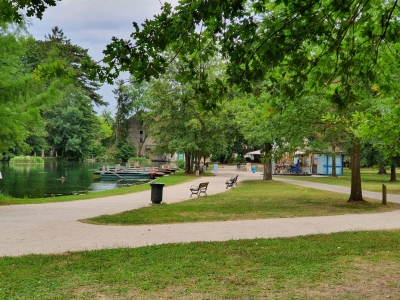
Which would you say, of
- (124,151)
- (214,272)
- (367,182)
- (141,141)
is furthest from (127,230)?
(141,141)

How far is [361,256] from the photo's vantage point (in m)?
7.28

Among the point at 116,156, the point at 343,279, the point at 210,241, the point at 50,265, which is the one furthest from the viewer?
the point at 116,156

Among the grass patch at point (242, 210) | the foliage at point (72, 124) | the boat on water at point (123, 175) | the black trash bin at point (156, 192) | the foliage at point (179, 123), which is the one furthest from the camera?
the foliage at point (72, 124)

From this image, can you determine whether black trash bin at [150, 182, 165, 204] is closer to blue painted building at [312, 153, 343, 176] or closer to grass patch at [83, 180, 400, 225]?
grass patch at [83, 180, 400, 225]

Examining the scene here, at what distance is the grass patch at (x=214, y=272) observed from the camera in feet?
16.9

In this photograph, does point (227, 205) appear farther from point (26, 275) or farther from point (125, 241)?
point (26, 275)

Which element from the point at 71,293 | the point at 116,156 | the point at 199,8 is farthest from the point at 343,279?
the point at 116,156

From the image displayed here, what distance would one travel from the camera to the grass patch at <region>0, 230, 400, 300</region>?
5.14 meters

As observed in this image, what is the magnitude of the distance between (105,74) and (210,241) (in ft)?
16.0

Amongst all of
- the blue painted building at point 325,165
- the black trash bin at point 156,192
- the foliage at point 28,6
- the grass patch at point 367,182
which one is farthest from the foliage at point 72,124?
the foliage at point 28,6

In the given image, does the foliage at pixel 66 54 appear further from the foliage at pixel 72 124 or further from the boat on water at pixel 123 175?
the boat on water at pixel 123 175

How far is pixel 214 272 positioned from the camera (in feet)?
19.8

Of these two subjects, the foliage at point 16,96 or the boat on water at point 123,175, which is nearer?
the foliage at point 16,96

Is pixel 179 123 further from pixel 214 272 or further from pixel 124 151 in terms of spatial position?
pixel 124 151
